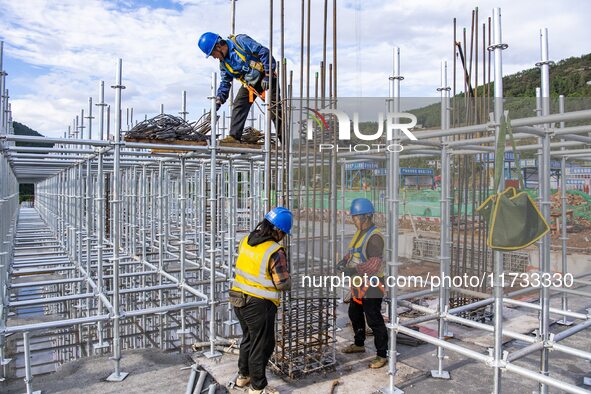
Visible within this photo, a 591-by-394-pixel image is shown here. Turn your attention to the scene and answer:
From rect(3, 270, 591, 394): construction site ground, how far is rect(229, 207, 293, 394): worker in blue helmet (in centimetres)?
45

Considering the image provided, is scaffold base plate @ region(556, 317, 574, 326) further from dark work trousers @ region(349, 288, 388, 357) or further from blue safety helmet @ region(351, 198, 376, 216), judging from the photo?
blue safety helmet @ region(351, 198, 376, 216)

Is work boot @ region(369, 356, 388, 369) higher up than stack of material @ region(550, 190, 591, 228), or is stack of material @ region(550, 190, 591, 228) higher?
stack of material @ region(550, 190, 591, 228)

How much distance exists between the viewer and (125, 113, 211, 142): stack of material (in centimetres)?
523

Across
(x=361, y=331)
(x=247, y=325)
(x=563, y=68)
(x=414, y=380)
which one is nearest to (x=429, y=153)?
(x=361, y=331)

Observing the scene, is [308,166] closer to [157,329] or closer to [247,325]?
[247,325]

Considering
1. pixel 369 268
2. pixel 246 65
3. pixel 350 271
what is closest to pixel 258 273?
pixel 350 271

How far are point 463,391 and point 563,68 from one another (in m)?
52.0

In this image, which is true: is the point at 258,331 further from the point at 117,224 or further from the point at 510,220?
the point at 510,220

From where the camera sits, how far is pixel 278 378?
14.9ft

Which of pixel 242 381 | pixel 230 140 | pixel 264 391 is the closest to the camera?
pixel 264 391

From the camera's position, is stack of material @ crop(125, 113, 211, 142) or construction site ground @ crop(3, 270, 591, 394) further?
stack of material @ crop(125, 113, 211, 142)

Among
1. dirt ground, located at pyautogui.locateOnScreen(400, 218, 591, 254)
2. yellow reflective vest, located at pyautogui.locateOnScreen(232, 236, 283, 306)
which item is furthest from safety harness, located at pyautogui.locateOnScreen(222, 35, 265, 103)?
dirt ground, located at pyautogui.locateOnScreen(400, 218, 591, 254)

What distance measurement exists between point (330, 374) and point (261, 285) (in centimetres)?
142

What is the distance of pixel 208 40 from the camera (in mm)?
5379
